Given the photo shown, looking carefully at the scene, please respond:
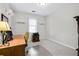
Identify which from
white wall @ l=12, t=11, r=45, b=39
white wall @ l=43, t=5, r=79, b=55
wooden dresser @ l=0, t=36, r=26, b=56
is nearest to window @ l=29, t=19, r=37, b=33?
white wall @ l=12, t=11, r=45, b=39

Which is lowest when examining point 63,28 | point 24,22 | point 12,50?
point 12,50

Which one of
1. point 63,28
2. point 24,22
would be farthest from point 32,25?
point 63,28

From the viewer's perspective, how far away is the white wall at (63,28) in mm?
1753

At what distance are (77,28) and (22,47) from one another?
1.13 m

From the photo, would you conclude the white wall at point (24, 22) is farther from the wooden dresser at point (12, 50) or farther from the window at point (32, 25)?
the wooden dresser at point (12, 50)

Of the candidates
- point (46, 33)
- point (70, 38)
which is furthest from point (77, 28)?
point (46, 33)

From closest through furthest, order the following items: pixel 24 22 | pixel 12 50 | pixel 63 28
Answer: pixel 12 50
pixel 24 22
pixel 63 28

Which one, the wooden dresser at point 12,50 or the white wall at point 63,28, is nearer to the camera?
the wooden dresser at point 12,50

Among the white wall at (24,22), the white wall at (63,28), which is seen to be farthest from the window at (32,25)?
the white wall at (63,28)

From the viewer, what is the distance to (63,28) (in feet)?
6.13

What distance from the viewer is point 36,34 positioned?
1.75 m

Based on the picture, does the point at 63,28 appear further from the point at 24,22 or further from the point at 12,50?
the point at 12,50

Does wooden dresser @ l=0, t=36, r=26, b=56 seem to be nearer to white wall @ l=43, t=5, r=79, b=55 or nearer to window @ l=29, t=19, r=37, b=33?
window @ l=29, t=19, r=37, b=33

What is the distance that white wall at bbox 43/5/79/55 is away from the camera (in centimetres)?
175
